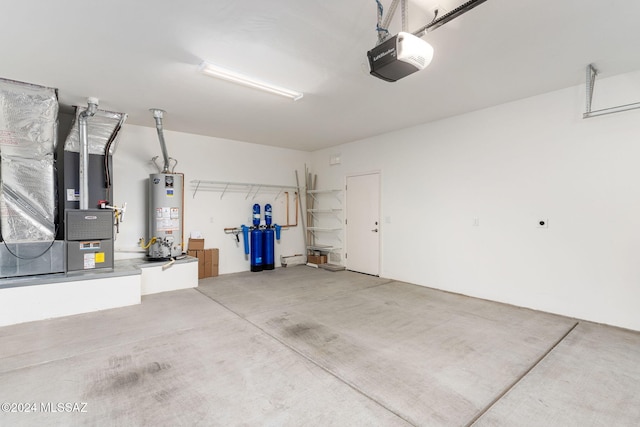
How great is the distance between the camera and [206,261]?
5.67m

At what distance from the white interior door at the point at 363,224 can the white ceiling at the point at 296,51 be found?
1.90m

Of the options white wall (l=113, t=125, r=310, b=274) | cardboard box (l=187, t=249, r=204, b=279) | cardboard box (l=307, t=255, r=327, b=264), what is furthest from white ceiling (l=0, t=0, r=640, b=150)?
cardboard box (l=307, t=255, r=327, b=264)

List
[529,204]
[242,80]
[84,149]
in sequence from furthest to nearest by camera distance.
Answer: [84,149] → [529,204] → [242,80]

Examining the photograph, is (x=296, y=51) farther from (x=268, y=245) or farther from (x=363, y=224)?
(x=268, y=245)

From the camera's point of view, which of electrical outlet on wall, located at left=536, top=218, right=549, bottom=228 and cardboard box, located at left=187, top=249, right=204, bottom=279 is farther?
cardboard box, located at left=187, top=249, right=204, bottom=279

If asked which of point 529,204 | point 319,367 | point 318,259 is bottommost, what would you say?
point 319,367

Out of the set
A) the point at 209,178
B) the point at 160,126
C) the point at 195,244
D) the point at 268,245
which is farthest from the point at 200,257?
the point at 160,126

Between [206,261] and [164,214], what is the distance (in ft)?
4.02

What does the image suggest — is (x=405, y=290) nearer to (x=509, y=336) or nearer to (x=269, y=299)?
(x=509, y=336)

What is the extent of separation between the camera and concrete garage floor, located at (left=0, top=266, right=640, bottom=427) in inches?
75.2

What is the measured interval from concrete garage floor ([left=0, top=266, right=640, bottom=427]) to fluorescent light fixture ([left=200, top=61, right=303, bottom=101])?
8.88ft

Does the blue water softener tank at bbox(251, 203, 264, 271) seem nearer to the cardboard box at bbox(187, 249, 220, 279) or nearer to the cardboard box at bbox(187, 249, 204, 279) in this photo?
the cardboard box at bbox(187, 249, 220, 279)

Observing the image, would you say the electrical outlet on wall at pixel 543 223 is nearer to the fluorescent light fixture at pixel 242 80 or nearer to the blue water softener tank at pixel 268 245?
the fluorescent light fixture at pixel 242 80

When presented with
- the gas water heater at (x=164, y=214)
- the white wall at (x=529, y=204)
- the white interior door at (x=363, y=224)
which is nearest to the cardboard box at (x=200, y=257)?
the gas water heater at (x=164, y=214)
